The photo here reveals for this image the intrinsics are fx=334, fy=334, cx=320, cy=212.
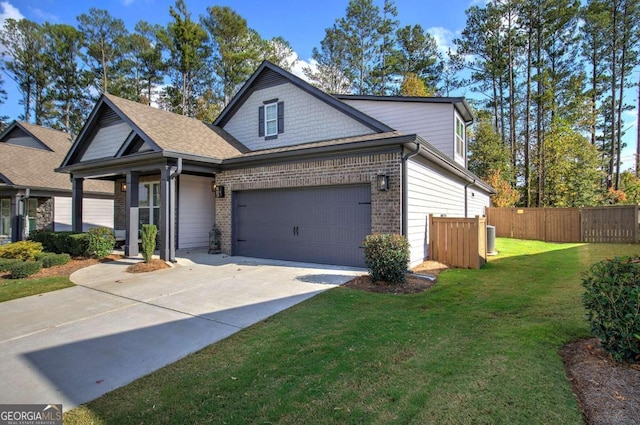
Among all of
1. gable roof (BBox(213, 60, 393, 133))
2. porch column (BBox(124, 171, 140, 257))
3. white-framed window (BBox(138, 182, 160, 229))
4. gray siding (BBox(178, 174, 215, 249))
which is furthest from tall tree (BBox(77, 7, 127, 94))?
porch column (BBox(124, 171, 140, 257))

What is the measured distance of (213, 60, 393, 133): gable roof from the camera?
10445 mm

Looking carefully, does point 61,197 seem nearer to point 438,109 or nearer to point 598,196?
point 438,109

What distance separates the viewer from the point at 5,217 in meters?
18.0

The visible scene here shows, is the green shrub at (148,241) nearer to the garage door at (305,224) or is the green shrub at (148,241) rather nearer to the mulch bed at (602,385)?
the garage door at (305,224)

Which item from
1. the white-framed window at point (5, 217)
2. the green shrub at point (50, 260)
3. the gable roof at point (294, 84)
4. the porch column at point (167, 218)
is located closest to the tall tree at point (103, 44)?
the white-framed window at point (5, 217)

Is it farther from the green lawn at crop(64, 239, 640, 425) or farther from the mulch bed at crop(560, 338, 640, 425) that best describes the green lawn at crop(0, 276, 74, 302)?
the mulch bed at crop(560, 338, 640, 425)

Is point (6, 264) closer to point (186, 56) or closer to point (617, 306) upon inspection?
point (617, 306)

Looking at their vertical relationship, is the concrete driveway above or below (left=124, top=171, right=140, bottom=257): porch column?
below

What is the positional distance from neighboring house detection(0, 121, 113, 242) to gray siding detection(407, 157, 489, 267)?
55.6 ft

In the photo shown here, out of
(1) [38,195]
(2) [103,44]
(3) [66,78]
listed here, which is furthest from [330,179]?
(3) [66,78]

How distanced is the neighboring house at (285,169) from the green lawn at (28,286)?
2.61 m

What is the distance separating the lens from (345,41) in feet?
89.3

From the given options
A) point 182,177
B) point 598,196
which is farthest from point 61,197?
point 598,196

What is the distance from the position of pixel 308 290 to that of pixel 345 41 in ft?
85.1
